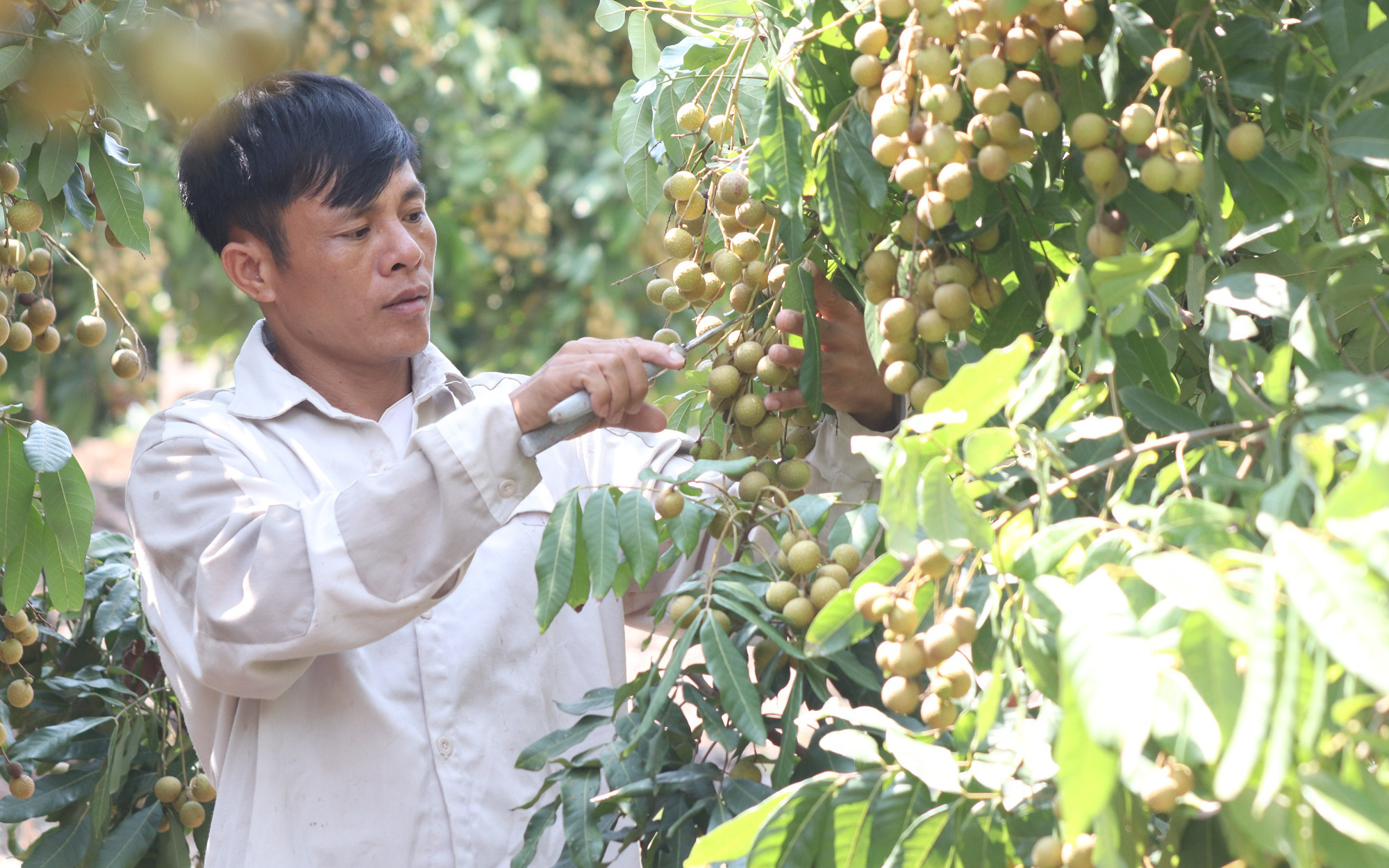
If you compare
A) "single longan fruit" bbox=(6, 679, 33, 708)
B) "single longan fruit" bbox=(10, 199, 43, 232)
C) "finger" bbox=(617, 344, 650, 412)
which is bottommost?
"single longan fruit" bbox=(6, 679, 33, 708)

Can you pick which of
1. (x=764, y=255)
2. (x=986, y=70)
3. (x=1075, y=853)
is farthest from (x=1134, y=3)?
(x=1075, y=853)

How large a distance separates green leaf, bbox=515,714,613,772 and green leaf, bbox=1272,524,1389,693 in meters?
0.70

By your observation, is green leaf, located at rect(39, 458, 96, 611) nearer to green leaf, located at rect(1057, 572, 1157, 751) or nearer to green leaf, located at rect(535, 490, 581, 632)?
green leaf, located at rect(535, 490, 581, 632)

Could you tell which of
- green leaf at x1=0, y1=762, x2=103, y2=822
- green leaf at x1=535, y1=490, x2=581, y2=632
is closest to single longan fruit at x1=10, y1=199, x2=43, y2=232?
green leaf at x1=0, y1=762, x2=103, y2=822

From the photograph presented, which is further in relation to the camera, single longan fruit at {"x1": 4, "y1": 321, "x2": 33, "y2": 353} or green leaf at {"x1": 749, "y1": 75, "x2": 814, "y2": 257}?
single longan fruit at {"x1": 4, "y1": 321, "x2": 33, "y2": 353}

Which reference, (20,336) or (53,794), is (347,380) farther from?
(53,794)

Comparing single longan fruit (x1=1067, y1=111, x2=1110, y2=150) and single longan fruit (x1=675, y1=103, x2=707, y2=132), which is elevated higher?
single longan fruit (x1=1067, y1=111, x2=1110, y2=150)

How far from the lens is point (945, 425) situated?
799 mm

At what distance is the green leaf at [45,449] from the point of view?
1648mm

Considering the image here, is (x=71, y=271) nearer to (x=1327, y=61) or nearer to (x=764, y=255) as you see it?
(x=764, y=255)

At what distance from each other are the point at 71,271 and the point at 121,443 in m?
2.38

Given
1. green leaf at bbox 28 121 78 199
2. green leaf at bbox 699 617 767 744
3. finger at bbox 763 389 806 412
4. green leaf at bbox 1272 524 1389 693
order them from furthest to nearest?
green leaf at bbox 28 121 78 199, finger at bbox 763 389 806 412, green leaf at bbox 699 617 767 744, green leaf at bbox 1272 524 1389 693

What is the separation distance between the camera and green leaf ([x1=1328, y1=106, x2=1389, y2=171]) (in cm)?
82

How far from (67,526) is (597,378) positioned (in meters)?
0.87
